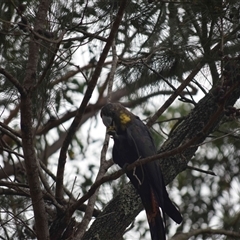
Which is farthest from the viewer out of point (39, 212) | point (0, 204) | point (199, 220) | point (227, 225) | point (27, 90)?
point (199, 220)

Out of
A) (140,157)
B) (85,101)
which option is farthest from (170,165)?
(85,101)

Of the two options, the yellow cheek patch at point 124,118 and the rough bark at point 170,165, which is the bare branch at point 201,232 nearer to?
the rough bark at point 170,165

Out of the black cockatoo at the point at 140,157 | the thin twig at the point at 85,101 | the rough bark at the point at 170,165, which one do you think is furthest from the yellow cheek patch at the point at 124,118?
the thin twig at the point at 85,101

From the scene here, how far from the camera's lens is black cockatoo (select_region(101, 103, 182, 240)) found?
12.0ft

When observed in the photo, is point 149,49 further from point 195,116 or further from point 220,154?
point 220,154

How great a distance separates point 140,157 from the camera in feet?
11.3

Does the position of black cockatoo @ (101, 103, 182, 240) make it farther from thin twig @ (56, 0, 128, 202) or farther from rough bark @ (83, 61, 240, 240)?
thin twig @ (56, 0, 128, 202)

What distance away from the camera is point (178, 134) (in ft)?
12.7

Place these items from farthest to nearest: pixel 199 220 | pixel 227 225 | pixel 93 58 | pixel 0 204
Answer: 1. pixel 199 220
2. pixel 227 225
3. pixel 93 58
4. pixel 0 204

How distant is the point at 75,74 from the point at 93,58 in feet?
4.74

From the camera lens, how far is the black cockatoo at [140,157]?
12.0 feet

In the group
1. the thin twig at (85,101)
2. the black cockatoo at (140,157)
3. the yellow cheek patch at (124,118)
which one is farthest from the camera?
the yellow cheek patch at (124,118)

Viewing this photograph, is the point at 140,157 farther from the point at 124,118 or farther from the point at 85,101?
the point at 124,118

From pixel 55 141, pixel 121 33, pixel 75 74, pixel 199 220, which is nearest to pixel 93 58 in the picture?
pixel 121 33
